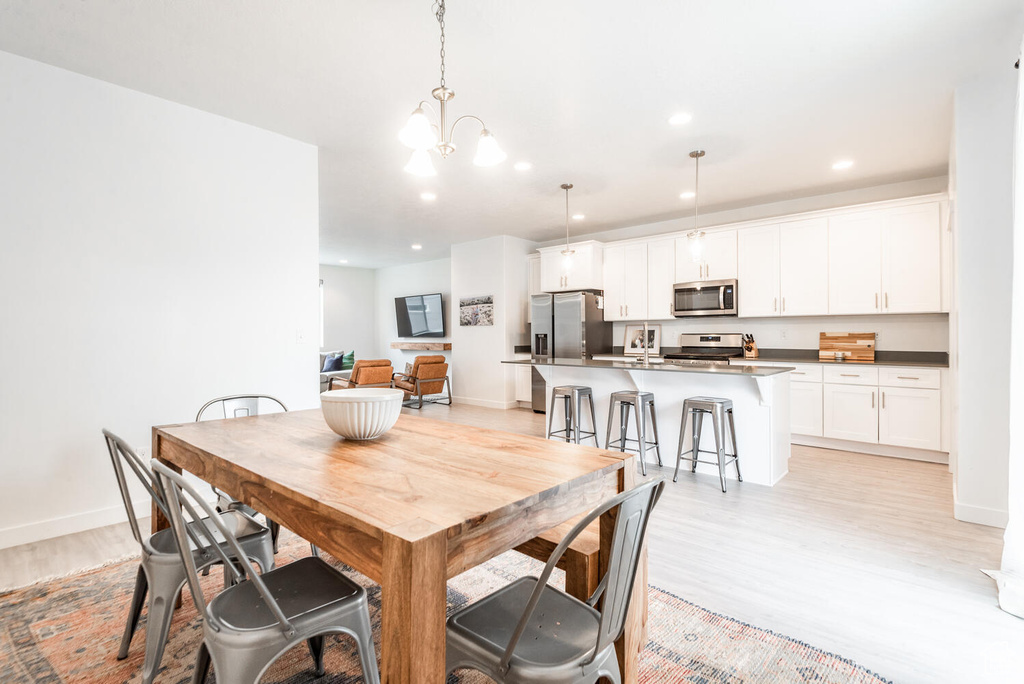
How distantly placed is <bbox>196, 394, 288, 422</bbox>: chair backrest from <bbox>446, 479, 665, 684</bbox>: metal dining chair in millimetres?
1564

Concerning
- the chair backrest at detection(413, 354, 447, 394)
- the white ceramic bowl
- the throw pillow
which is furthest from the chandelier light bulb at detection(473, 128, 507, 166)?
the throw pillow

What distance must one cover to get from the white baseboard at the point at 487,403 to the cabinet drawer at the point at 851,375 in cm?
394

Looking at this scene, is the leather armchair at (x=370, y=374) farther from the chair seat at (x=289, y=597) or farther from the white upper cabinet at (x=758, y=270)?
the chair seat at (x=289, y=597)

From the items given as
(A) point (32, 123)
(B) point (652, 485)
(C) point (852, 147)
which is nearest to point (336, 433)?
(B) point (652, 485)

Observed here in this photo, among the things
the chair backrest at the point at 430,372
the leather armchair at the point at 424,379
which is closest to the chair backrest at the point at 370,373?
the leather armchair at the point at 424,379

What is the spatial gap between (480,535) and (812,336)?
5274 millimetres

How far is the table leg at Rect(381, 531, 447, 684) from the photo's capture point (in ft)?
2.86

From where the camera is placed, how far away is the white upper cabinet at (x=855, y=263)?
448 centimetres

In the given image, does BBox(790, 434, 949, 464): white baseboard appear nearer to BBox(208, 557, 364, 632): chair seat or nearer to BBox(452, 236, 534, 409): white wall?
BBox(452, 236, 534, 409): white wall

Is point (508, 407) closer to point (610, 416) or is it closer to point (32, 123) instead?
point (610, 416)

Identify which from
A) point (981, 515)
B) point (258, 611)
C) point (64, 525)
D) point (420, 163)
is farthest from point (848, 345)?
point (64, 525)

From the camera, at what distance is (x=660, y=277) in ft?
19.5

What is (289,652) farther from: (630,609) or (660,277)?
(660,277)

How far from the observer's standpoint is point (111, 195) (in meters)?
2.83
